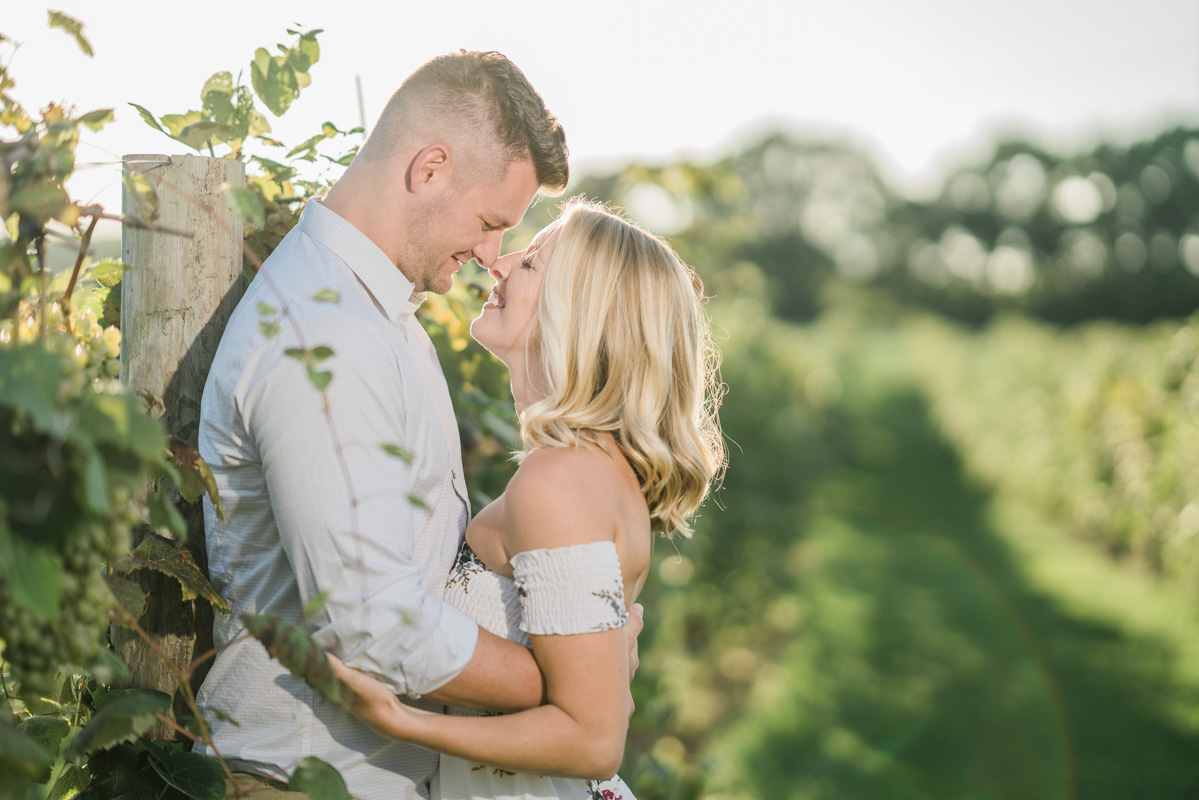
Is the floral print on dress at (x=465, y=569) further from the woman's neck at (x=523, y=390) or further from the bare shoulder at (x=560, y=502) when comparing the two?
the woman's neck at (x=523, y=390)

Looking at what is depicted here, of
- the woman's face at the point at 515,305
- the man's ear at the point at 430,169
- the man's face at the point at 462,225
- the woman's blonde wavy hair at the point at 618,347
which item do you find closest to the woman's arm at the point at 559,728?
the woman's blonde wavy hair at the point at 618,347

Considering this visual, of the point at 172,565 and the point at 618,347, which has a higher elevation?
the point at 618,347

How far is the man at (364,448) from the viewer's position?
62.1 inches

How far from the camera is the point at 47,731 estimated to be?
1736 mm

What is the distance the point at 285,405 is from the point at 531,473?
559 millimetres

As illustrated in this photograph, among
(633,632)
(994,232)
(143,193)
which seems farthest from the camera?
(994,232)

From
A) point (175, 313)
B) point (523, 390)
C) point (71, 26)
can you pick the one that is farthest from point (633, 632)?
point (71, 26)

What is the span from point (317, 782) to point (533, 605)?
0.55 meters

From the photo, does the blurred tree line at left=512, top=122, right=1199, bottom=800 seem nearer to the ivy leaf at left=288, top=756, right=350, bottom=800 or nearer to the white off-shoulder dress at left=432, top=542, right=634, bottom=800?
the white off-shoulder dress at left=432, top=542, right=634, bottom=800

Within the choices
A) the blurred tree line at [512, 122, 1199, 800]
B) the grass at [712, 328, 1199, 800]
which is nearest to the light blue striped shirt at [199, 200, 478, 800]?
the blurred tree line at [512, 122, 1199, 800]

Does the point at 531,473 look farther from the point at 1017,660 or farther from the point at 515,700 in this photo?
the point at 1017,660

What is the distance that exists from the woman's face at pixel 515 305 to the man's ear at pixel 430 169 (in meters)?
0.30

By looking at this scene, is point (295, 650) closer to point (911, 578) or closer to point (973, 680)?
point (973, 680)

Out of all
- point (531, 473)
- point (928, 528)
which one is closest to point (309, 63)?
point (531, 473)
